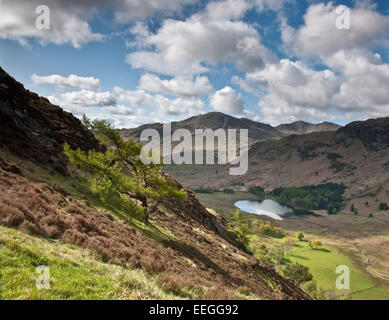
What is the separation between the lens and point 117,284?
32.1 feet

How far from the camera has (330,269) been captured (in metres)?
129

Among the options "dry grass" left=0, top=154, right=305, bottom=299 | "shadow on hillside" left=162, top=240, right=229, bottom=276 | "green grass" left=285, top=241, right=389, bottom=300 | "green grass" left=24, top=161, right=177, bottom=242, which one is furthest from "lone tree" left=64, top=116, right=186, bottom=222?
"green grass" left=285, top=241, right=389, bottom=300

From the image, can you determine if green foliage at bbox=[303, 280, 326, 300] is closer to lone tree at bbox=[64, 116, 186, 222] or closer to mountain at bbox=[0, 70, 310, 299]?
mountain at bbox=[0, 70, 310, 299]

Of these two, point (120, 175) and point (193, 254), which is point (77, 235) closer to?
point (193, 254)

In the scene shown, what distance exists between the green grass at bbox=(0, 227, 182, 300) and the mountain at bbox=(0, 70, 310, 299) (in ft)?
0.12

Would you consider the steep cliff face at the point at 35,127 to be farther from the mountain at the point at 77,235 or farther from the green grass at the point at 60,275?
the green grass at the point at 60,275

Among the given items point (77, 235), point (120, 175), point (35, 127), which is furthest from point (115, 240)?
point (35, 127)

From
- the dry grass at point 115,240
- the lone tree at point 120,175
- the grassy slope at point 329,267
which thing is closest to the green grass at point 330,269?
the grassy slope at point 329,267

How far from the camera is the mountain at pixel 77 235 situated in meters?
9.84

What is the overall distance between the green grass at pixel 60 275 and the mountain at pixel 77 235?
4cm

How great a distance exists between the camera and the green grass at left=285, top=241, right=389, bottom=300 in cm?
10719

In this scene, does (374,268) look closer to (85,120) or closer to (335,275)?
(335,275)

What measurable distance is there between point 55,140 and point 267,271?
36329 mm
